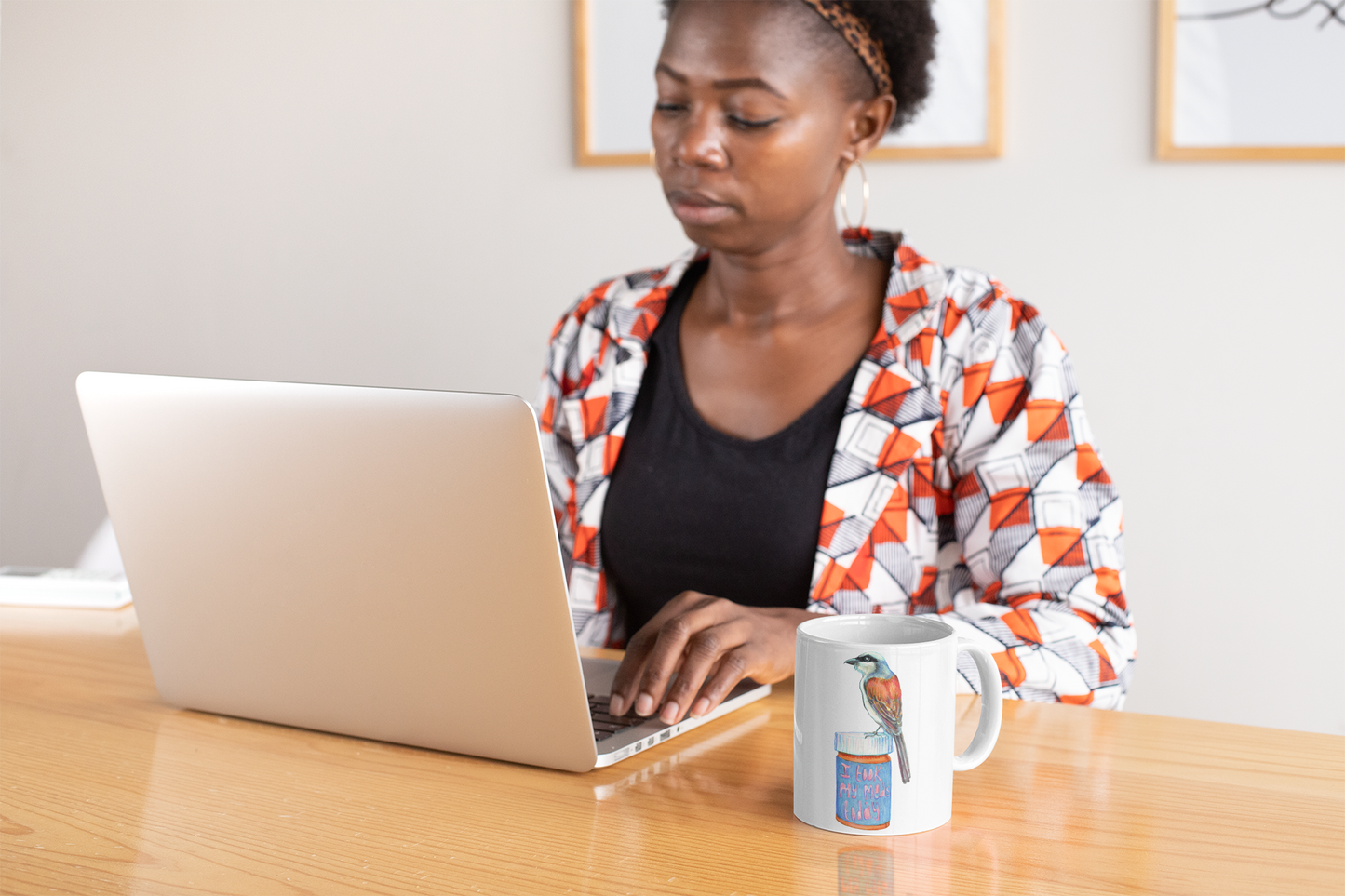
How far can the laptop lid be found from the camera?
69 centimetres

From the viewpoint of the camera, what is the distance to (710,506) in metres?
1.33

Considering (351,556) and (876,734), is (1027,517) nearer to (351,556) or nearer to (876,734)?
(876,734)

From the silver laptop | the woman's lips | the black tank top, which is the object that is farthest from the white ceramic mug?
the woman's lips

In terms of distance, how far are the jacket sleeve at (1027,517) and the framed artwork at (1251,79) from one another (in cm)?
66

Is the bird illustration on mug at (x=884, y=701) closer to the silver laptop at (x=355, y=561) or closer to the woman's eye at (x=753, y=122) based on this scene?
the silver laptop at (x=355, y=561)

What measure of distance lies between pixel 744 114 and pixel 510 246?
38.6 inches

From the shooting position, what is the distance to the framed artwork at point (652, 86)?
72.4 inches

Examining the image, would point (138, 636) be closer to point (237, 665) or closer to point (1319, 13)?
point (237, 665)

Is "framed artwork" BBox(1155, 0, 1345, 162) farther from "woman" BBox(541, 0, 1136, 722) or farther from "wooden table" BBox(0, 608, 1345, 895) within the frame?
"wooden table" BBox(0, 608, 1345, 895)

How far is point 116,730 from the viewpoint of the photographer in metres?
0.84

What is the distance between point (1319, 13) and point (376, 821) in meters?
1.65

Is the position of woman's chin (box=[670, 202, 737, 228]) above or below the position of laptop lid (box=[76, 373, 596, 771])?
above

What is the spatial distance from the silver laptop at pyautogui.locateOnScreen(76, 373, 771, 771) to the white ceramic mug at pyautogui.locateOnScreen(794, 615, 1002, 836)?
5.5 inches

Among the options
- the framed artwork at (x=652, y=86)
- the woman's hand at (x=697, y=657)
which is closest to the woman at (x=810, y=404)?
the woman's hand at (x=697, y=657)
